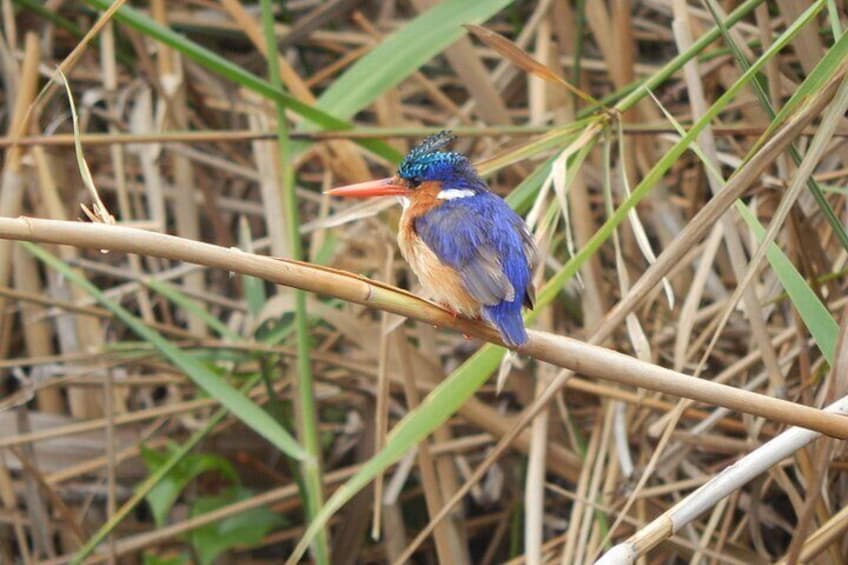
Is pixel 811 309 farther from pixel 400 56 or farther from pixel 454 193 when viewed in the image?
pixel 400 56

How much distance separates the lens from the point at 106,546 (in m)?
2.67

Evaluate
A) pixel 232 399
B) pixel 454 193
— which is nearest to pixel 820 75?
pixel 454 193

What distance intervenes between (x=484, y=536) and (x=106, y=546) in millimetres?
893

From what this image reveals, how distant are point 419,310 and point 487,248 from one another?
365mm

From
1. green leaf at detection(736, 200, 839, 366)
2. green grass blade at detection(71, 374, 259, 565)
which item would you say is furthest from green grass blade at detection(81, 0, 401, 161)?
green leaf at detection(736, 200, 839, 366)

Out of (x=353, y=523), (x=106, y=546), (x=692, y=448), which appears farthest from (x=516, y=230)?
(x=106, y=546)

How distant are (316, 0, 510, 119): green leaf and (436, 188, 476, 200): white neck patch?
0.29m

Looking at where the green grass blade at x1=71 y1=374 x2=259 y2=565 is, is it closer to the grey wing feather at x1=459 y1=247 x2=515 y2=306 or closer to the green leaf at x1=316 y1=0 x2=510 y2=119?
the green leaf at x1=316 y1=0 x2=510 y2=119

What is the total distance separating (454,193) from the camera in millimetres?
1914

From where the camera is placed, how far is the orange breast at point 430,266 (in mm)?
1621

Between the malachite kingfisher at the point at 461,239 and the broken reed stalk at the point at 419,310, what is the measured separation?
0.28 feet

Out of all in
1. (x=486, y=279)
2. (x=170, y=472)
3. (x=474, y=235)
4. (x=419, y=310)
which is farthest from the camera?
(x=170, y=472)

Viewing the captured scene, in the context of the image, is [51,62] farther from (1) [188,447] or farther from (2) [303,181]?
(1) [188,447]

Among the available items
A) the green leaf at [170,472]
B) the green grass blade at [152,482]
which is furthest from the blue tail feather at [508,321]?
the green leaf at [170,472]
